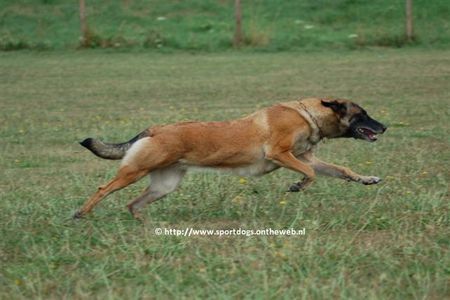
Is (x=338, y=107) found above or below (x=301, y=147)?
above

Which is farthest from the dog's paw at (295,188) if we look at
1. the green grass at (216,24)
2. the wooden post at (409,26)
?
the wooden post at (409,26)

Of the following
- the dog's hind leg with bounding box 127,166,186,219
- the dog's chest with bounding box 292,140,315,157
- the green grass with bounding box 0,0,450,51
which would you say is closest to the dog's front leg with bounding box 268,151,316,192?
the dog's chest with bounding box 292,140,315,157

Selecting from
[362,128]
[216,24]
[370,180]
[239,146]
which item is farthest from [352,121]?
[216,24]

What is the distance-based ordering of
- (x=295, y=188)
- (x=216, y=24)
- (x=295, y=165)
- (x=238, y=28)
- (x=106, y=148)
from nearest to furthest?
(x=106, y=148) < (x=295, y=165) < (x=295, y=188) < (x=238, y=28) < (x=216, y=24)

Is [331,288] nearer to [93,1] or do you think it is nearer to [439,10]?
[439,10]

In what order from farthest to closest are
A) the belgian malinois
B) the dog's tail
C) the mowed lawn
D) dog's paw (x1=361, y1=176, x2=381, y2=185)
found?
dog's paw (x1=361, y1=176, x2=381, y2=185) → the dog's tail → the belgian malinois → the mowed lawn

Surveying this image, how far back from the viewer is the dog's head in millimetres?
7578

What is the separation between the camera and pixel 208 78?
19.2m

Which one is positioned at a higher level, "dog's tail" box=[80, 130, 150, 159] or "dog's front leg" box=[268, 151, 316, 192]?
"dog's tail" box=[80, 130, 150, 159]

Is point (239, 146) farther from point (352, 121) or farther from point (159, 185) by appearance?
point (352, 121)

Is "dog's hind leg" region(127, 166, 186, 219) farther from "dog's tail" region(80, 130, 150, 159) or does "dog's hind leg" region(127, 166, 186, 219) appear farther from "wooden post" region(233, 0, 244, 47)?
"wooden post" region(233, 0, 244, 47)

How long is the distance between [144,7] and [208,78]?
444 inches

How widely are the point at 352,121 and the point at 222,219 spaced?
163 cm

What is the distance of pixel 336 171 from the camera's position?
750 cm
